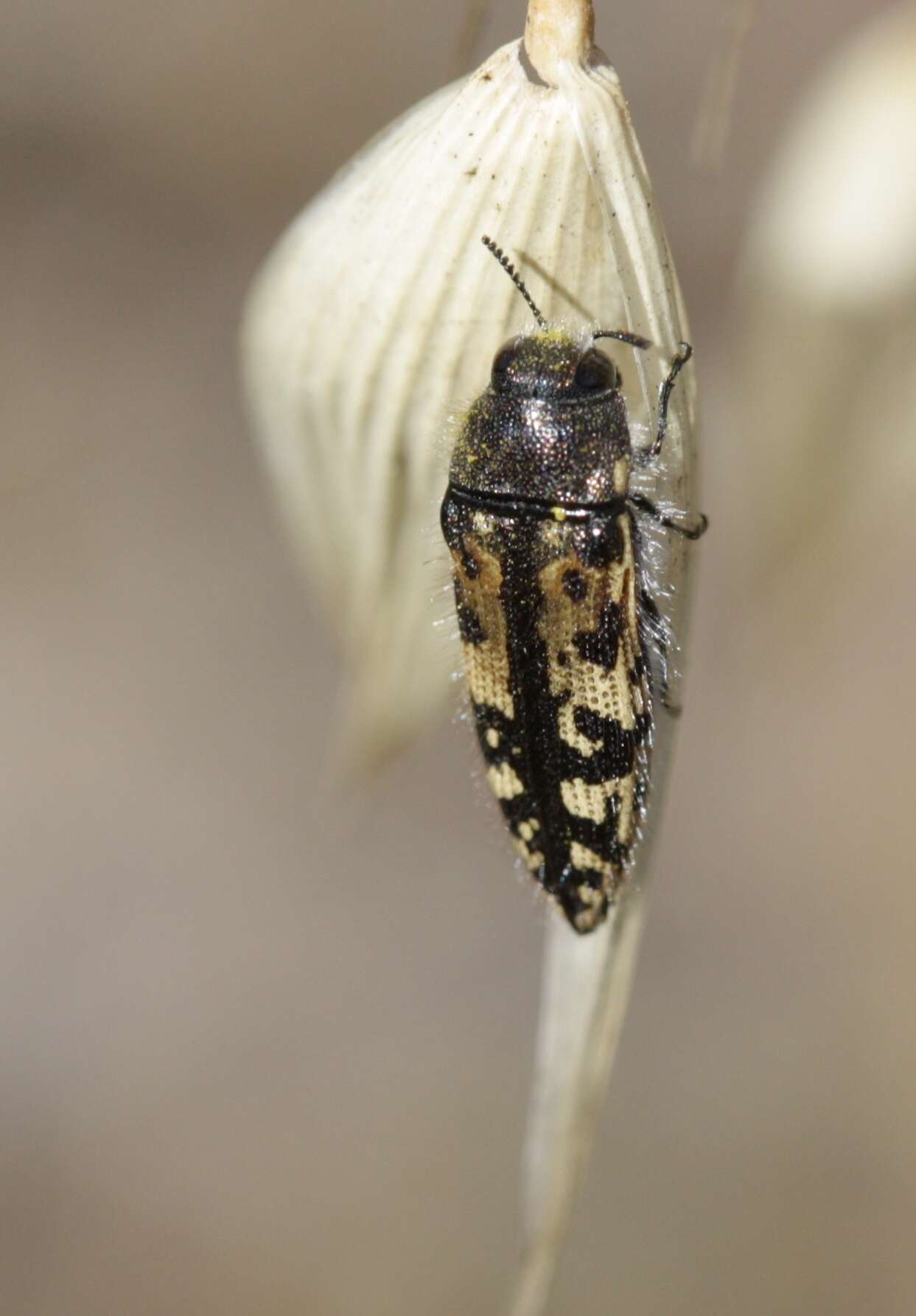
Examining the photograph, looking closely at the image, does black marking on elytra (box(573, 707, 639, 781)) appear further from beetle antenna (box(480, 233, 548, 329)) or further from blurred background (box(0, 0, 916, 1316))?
blurred background (box(0, 0, 916, 1316))

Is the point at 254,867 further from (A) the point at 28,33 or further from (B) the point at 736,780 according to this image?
(A) the point at 28,33

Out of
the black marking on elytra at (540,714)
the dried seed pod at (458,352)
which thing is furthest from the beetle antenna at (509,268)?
the black marking on elytra at (540,714)

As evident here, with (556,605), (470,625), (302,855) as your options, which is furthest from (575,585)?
(302,855)

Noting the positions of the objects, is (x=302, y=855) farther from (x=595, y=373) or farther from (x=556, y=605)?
(x=595, y=373)

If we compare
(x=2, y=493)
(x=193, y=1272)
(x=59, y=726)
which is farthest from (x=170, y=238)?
(x=193, y=1272)

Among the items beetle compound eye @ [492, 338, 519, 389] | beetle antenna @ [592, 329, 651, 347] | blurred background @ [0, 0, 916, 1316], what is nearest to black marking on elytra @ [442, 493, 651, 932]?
beetle compound eye @ [492, 338, 519, 389]

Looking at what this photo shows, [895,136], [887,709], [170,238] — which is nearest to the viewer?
[895,136]
